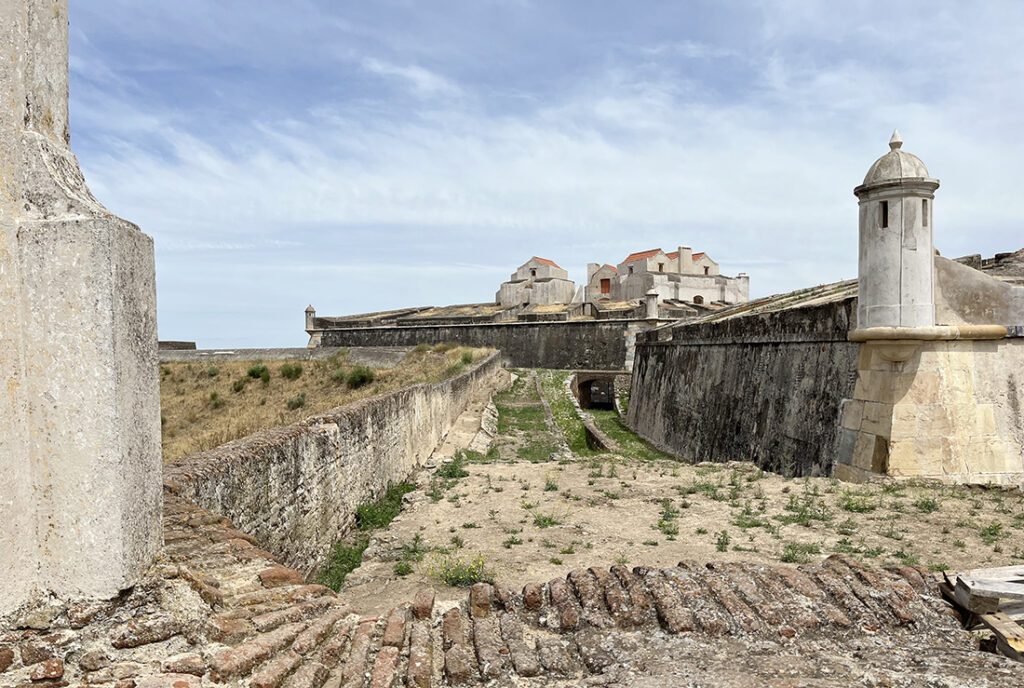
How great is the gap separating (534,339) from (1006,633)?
3423 centimetres

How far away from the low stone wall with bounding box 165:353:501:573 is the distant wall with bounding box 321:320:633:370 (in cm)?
2419

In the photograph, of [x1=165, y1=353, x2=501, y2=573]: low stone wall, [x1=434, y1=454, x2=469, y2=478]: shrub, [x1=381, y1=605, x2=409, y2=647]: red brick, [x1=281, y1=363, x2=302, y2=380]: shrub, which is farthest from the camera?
[x1=281, y1=363, x2=302, y2=380]: shrub

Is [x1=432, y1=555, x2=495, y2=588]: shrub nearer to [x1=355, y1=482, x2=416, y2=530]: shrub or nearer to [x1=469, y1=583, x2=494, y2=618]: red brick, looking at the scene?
[x1=469, y1=583, x2=494, y2=618]: red brick

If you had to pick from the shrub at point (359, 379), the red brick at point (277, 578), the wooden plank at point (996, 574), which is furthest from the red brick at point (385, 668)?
the shrub at point (359, 379)

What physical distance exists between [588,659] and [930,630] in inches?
76.2

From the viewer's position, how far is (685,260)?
55125 mm

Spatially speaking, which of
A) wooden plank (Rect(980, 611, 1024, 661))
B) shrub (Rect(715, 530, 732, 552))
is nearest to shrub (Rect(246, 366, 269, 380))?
shrub (Rect(715, 530, 732, 552))

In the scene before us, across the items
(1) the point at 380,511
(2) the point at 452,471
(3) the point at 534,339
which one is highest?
(3) the point at 534,339

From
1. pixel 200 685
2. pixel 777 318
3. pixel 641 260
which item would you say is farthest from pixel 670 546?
pixel 641 260

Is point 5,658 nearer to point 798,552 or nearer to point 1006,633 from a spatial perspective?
point 1006,633

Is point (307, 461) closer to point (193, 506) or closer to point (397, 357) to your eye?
point (193, 506)

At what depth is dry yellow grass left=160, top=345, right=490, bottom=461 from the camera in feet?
71.5

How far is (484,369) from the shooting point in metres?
24.2

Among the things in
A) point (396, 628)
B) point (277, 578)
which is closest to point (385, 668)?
point (396, 628)
